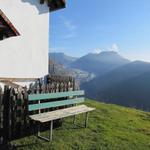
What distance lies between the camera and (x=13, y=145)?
28.1 ft

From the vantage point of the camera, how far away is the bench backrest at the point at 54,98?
9.52 meters

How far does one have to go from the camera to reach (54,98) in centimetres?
1106

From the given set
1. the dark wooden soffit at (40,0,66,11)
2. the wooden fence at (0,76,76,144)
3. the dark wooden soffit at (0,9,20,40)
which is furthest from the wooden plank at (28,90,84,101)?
the dark wooden soffit at (40,0,66,11)

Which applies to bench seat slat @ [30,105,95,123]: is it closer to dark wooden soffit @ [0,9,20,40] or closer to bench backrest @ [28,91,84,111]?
bench backrest @ [28,91,84,111]

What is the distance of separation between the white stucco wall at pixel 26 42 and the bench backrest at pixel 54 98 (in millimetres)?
3431

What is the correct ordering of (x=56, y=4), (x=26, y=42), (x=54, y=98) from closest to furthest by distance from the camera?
(x=54, y=98), (x=26, y=42), (x=56, y=4)

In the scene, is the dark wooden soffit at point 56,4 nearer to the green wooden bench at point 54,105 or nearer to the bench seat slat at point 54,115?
the green wooden bench at point 54,105

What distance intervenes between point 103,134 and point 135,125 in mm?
3574

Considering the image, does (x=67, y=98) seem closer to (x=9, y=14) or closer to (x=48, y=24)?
(x=9, y=14)

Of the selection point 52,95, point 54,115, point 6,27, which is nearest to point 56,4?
point 6,27

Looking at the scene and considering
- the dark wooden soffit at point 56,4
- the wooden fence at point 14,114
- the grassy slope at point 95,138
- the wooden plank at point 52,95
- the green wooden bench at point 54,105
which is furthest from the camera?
the dark wooden soffit at point 56,4

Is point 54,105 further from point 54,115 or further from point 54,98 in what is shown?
point 54,115

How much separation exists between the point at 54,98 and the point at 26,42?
467 cm

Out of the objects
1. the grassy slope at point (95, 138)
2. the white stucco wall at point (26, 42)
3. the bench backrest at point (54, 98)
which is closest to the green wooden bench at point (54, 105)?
the bench backrest at point (54, 98)
